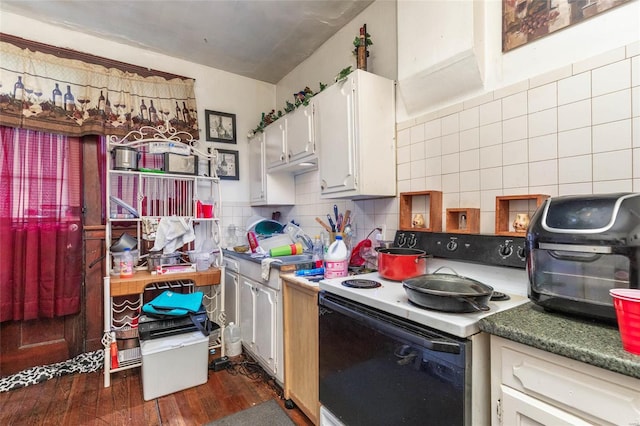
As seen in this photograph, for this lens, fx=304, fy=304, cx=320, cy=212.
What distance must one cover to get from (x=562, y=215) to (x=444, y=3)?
1195 mm

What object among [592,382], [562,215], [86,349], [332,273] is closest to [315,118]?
[332,273]

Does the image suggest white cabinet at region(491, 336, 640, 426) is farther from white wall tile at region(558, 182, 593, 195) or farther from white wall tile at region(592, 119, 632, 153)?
white wall tile at region(592, 119, 632, 153)

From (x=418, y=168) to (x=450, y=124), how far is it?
290 mm

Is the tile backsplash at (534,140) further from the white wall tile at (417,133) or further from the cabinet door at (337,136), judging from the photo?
the cabinet door at (337,136)

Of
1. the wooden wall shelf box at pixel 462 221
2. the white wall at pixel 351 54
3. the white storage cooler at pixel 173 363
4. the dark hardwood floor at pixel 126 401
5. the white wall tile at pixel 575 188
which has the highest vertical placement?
the white wall at pixel 351 54

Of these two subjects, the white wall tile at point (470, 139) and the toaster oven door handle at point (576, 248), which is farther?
the white wall tile at point (470, 139)

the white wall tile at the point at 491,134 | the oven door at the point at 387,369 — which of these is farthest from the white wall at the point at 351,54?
the oven door at the point at 387,369

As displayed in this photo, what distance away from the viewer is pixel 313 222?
2670 mm

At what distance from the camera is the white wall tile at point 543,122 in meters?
1.24

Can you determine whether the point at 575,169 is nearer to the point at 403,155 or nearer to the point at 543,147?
the point at 543,147

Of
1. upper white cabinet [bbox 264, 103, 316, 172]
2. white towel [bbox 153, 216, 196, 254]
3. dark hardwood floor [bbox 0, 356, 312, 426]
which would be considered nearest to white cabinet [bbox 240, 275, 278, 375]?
dark hardwood floor [bbox 0, 356, 312, 426]

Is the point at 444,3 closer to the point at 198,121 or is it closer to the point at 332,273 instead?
the point at 332,273

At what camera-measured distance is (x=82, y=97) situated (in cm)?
232

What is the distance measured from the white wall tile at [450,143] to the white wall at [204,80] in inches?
81.7
